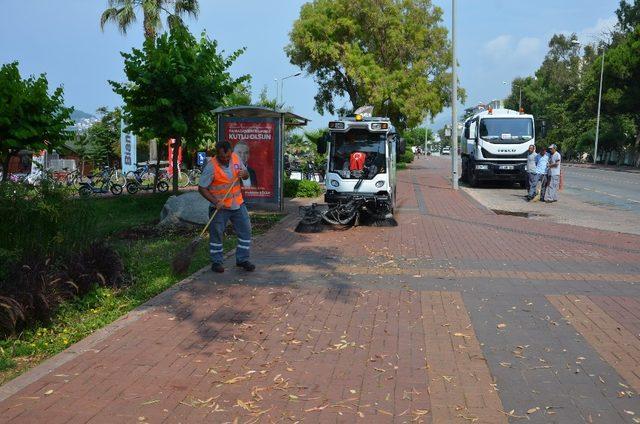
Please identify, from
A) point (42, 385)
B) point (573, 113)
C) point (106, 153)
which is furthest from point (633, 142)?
point (42, 385)

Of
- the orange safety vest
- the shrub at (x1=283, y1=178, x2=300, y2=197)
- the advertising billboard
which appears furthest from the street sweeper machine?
the shrub at (x1=283, y1=178, x2=300, y2=197)

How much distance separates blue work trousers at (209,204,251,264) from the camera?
8414 millimetres

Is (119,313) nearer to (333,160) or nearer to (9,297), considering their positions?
(9,297)

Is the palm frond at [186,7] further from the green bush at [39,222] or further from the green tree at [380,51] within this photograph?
the green bush at [39,222]

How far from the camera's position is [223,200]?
8297 mm

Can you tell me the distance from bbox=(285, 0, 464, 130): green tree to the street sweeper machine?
2366 cm

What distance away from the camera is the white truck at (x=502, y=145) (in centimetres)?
2417

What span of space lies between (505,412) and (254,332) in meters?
2.49

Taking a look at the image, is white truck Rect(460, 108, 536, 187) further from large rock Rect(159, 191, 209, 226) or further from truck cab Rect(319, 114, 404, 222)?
large rock Rect(159, 191, 209, 226)

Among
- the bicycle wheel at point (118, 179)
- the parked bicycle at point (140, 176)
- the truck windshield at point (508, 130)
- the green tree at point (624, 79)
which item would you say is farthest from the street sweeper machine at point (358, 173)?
the green tree at point (624, 79)

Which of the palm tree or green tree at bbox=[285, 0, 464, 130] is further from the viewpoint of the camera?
green tree at bbox=[285, 0, 464, 130]

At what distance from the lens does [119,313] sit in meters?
6.58

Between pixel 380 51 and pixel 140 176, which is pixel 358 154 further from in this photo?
pixel 380 51

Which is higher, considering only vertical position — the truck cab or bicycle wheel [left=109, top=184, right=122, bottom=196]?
the truck cab
